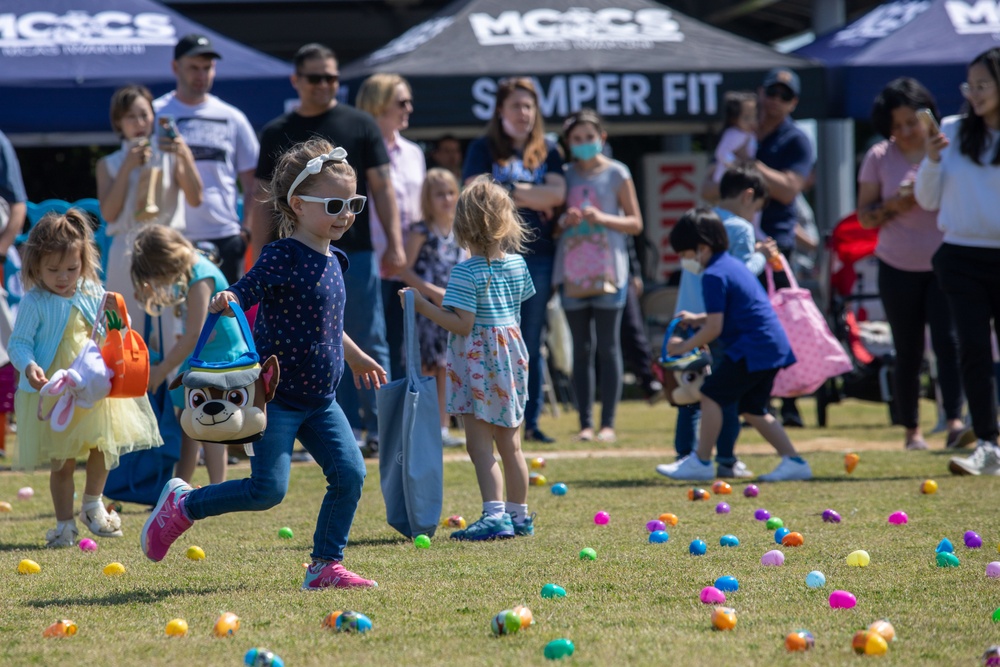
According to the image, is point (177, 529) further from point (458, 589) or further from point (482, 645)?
point (482, 645)

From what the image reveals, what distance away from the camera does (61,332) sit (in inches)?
224

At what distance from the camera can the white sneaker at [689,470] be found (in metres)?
7.38

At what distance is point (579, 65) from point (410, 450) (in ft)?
23.2

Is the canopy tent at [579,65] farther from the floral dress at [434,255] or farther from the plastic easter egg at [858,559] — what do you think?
the plastic easter egg at [858,559]

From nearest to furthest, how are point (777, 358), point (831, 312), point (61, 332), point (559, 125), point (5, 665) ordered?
1. point (5, 665)
2. point (61, 332)
3. point (777, 358)
4. point (831, 312)
5. point (559, 125)

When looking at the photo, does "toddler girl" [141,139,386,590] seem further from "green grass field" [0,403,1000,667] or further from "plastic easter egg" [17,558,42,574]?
"plastic easter egg" [17,558,42,574]

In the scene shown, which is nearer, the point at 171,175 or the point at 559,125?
the point at 171,175

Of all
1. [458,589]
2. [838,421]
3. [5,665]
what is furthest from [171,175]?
[838,421]

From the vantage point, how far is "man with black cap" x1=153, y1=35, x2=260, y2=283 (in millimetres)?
7969

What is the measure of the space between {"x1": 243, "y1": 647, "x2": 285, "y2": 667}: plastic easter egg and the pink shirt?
19.6ft

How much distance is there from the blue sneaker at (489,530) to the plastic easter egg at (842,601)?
5.92 ft

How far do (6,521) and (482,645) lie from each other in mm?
3512

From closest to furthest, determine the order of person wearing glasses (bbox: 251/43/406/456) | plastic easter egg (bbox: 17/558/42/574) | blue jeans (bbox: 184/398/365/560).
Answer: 1. blue jeans (bbox: 184/398/365/560)
2. plastic easter egg (bbox: 17/558/42/574)
3. person wearing glasses (bbox: 251/43/406/456)

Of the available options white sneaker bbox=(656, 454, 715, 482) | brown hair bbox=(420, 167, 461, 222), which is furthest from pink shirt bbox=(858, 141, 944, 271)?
brown hair bbox=(420, 167, 461, 222)
